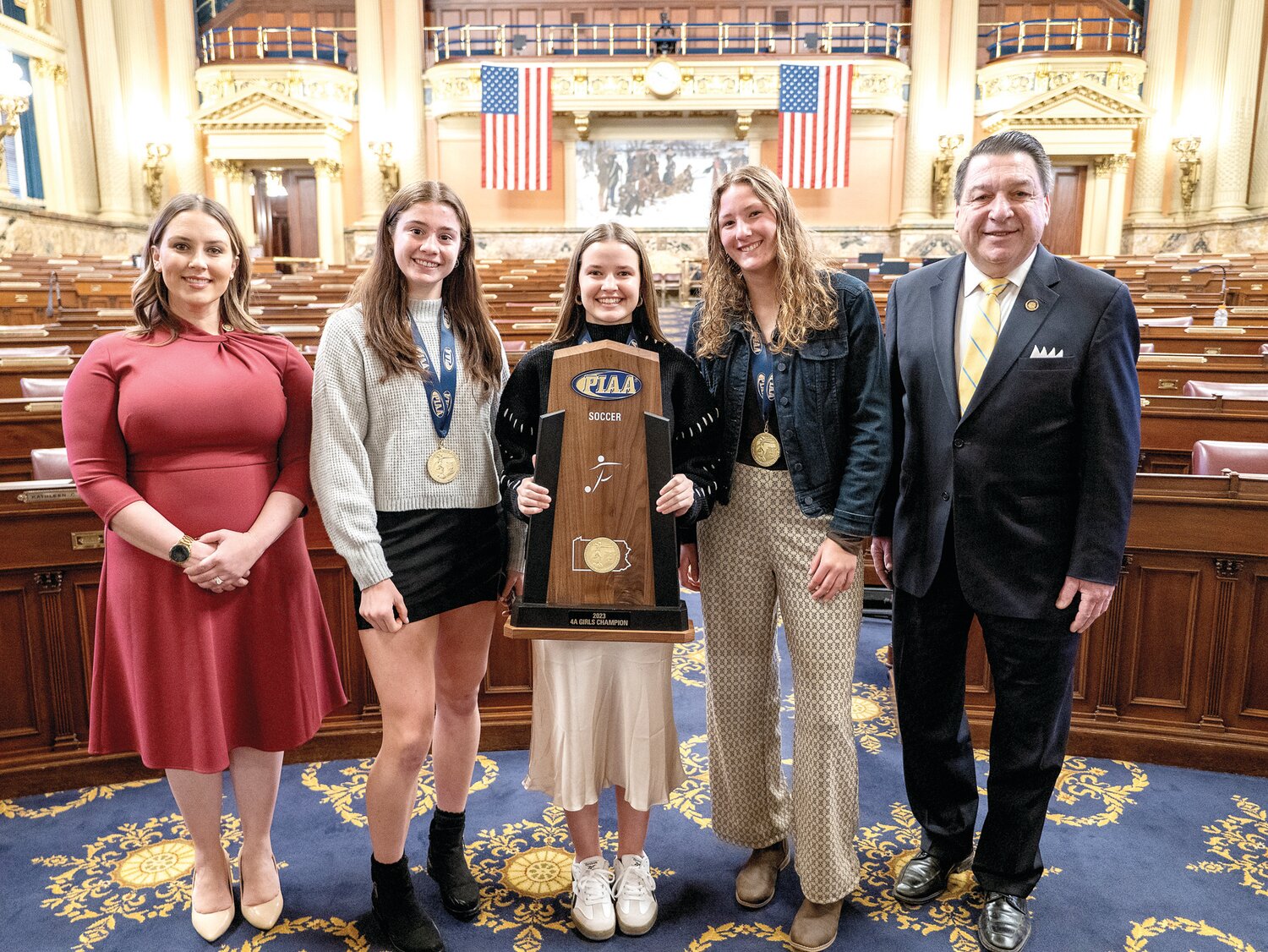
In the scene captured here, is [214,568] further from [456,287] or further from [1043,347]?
[1043,347]

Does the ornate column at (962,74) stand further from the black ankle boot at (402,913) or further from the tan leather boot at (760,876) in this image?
the black ankle boot at (402,913)

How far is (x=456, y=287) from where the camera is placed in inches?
69.9

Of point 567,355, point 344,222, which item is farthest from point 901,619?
point 344,222

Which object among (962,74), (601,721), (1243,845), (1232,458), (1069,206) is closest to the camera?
(601,721)

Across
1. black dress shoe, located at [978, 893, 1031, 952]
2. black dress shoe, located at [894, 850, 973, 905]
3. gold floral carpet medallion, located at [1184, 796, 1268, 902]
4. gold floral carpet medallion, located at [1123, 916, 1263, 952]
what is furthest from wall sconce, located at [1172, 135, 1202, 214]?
black dress shoe, located at [978, 893, 1031, 952]

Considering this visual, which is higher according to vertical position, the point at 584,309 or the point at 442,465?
the point at 584,309

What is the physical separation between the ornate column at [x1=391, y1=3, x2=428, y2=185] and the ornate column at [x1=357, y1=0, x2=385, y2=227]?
12 cm

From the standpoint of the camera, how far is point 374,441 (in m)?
1.67

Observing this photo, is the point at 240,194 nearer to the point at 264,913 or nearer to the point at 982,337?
the point at 264,913

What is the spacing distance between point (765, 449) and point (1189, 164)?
1645cm

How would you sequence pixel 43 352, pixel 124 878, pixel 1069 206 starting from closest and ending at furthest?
pixel 124 878, pixel 43 352, pixel 1069 206

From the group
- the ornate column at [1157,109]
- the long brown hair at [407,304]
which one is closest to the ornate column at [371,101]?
the ornate column at [1157,109]

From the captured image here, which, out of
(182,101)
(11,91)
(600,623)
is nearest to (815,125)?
(182,101)

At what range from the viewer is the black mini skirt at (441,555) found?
65.8 inches
